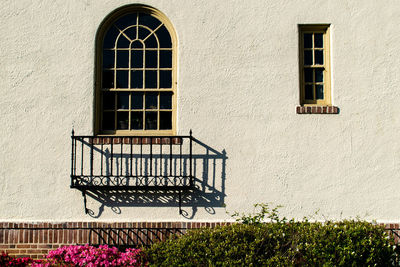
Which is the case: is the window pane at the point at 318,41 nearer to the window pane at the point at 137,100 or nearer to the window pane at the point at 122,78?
the window pane at the point at 137,100

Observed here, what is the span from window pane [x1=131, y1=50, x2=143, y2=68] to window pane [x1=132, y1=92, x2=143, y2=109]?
478mm

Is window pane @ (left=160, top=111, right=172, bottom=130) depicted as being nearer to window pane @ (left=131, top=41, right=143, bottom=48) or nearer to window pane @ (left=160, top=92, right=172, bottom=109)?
window pane @ (left=160, top=92, right=172, bottom=109)

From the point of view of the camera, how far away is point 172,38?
7.37 m

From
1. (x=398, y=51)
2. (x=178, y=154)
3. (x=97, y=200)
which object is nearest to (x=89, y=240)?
(x=97, y=200)

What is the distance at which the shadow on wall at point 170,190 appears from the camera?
699cm

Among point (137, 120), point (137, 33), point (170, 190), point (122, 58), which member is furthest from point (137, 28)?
point (170, 190)

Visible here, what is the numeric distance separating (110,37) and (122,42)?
0.22m

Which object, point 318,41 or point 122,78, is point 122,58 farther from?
point 318,41

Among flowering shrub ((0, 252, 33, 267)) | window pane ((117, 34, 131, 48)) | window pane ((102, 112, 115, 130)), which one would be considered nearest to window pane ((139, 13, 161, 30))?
window pane ((117, 34, 131, 48))

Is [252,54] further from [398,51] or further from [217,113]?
[398,51]

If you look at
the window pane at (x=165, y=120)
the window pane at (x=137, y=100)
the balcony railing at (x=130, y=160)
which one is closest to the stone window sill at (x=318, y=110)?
the balcony railing at (x=130, y=160)

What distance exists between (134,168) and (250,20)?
310 cm

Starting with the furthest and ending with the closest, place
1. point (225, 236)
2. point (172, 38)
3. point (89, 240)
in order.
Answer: point (172, 38) → point (89, 240) → point (225, 236)

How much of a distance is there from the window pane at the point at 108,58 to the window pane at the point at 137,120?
910 mm
